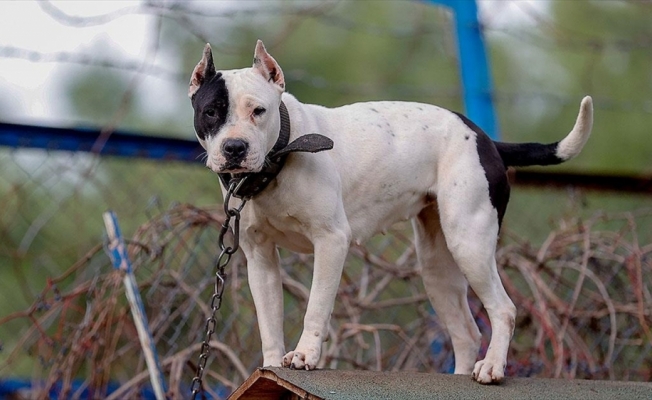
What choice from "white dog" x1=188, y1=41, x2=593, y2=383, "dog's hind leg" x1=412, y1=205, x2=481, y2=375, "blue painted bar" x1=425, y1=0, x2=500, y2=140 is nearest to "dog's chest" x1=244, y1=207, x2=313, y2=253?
"white dog" x1=188, y1=41, x2=593, y2=383

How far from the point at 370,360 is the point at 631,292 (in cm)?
129

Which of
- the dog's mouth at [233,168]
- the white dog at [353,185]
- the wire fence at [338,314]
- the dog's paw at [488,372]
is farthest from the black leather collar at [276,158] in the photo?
the wire fence at [338,314]

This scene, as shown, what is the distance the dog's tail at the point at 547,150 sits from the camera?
301 centimetres

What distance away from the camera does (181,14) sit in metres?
4.45

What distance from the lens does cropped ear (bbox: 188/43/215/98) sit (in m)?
2.52

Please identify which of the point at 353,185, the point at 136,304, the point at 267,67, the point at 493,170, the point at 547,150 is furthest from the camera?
the point at 136,304

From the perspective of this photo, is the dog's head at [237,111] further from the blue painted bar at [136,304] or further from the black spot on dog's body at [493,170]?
the blue painted bar at [136,304]

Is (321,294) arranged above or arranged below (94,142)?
above

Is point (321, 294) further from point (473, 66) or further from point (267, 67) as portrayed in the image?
point (473, 66)

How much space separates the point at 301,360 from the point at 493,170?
866 millimetres

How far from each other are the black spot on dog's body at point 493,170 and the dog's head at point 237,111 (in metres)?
0.68

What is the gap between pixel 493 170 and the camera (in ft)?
9.57

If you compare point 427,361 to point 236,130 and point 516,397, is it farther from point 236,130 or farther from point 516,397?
point 236,130

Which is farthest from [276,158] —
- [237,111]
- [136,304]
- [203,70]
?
[136,304]
